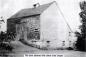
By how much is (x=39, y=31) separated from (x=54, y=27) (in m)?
0.12

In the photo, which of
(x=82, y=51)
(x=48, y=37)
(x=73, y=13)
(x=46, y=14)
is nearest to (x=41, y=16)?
(x=46, y=14)

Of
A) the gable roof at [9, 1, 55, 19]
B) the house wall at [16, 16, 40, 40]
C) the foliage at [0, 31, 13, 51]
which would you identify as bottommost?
the foliage at [0, 31, 13, 51]

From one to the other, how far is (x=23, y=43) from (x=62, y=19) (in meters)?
0.36

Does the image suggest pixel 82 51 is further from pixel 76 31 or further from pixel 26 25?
pixel 26 25

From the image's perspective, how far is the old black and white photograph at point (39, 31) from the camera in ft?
4.41

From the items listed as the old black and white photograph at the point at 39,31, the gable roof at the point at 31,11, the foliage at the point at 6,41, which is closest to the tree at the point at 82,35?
the old black and white photograph at the point at 39,31

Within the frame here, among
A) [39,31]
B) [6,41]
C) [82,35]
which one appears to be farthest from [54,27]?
[6,41]

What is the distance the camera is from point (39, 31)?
1333 millimetres

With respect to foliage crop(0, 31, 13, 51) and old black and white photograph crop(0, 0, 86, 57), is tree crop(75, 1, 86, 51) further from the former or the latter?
foliage crop(0, 31, 13, 51)

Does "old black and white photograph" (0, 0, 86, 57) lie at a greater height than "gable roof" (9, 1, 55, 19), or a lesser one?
lesser

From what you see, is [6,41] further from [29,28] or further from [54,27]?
[54,27]

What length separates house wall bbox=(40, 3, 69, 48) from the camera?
133cm

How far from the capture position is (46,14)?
1343 millimetres

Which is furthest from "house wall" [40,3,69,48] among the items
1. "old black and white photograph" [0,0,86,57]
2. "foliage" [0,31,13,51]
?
"foliage" [0,31,13,51]
